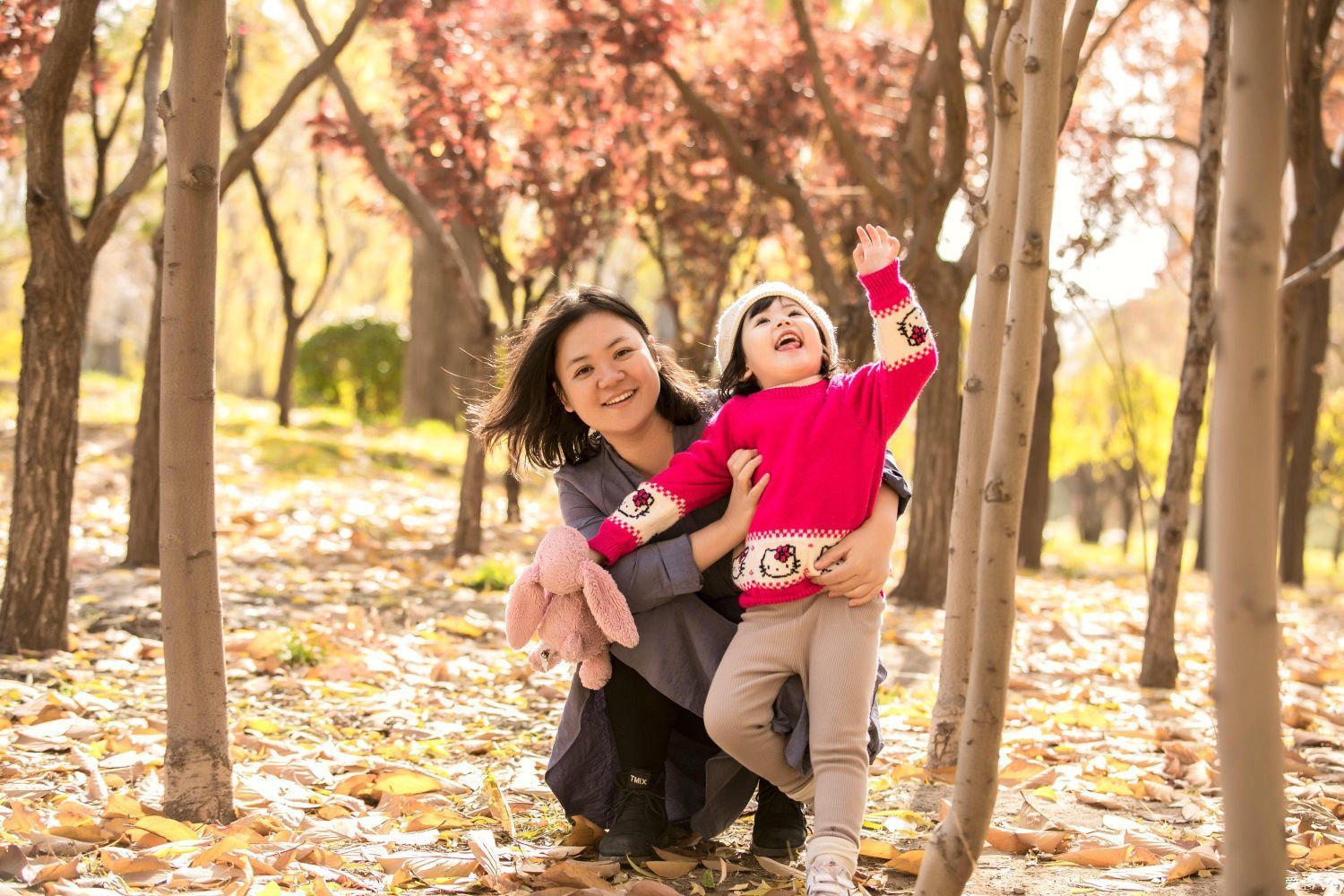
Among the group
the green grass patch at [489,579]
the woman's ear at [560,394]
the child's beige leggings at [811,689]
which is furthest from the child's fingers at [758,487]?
the green grass patch at [489,579]

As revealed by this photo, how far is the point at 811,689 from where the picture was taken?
7.94 ft

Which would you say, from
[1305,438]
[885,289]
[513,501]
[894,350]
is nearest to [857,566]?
[894,350]

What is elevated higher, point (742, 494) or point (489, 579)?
point (742, 494)

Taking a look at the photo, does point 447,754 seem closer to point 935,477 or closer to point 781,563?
point 781,563

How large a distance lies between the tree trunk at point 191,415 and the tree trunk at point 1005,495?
5.12 feet

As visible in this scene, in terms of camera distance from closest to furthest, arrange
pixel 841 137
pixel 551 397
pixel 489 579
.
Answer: pixel 551 397
pixel 841 137
pixel 489 579

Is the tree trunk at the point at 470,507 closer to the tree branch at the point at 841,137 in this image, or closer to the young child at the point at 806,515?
the tree branch at the point at 841,137

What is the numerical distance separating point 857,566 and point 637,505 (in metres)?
0.49

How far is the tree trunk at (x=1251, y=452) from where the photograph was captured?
1.40 meters

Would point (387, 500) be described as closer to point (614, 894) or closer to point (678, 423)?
point (678, 423)

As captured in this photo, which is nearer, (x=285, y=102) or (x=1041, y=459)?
Result: (x=285, y=102)

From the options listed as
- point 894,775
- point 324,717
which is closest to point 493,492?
point 324,717

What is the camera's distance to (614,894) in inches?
91.4

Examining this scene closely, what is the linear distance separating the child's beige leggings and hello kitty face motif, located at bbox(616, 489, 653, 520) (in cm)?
31
